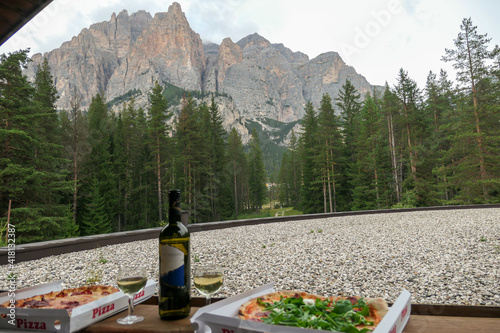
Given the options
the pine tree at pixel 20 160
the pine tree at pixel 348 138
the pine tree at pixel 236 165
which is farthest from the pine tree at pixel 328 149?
the pine tree at pixel 20 160

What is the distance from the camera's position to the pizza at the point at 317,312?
0.86m

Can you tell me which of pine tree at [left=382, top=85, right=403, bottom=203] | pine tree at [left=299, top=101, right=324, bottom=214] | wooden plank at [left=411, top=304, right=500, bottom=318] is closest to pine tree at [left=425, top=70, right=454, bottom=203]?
pine tree at [left=382, top=85, right=403, bottom=203]

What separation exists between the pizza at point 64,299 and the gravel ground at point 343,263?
2.92 meters

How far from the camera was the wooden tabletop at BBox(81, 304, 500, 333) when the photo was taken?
3.04 feet

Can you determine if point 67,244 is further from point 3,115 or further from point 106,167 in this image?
point 106,167

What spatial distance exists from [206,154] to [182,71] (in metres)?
123

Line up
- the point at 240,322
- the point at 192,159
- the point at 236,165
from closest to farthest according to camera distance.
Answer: the point at 240,322, the point at 192,159, the point at 236,165

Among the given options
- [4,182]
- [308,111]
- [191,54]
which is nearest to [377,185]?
[308,111]

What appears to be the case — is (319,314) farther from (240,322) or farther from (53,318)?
(53,318)

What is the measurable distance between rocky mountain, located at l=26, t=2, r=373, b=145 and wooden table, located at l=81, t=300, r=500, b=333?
406 feet

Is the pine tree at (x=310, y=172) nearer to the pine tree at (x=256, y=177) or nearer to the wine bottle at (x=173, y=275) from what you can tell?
the pine tree at (x=256, y=177)

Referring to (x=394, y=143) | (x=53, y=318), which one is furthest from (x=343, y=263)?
(x=394, y=143)

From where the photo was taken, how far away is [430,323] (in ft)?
3.24

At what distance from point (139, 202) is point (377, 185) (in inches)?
938
